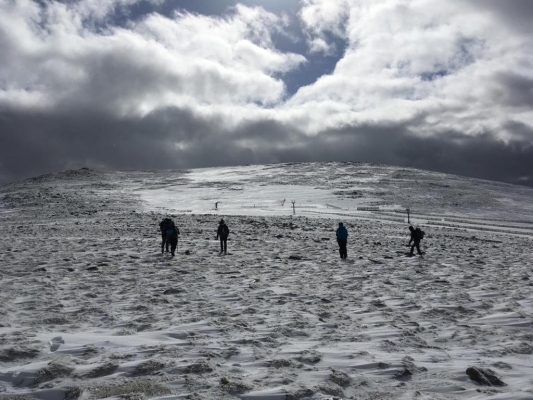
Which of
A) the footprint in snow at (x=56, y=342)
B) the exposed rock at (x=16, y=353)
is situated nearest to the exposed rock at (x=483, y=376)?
the footprint in snow at (x=56, y=342)

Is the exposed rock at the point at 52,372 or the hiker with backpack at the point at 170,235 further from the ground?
the hiker with backpack at the point at 170,235

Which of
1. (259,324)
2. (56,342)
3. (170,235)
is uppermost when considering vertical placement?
(170,235)

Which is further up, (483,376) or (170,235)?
(170,235)

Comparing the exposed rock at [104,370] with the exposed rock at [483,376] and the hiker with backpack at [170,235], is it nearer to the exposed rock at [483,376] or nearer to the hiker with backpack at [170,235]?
the exposed rock at [483,376]

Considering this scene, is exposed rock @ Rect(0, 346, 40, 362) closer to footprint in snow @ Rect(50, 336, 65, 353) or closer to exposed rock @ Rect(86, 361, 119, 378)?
footprint in snow @ Rect(50, 336, 65, 353)

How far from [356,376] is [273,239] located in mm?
19001

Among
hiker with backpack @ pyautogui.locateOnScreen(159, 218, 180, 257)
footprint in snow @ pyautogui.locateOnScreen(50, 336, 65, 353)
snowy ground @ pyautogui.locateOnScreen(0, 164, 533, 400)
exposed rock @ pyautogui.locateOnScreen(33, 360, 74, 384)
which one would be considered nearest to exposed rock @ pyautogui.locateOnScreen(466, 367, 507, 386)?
snowy ground @ pyautogui.locateOnScreen(0, 164, 533, 400)

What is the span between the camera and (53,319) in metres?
7.64

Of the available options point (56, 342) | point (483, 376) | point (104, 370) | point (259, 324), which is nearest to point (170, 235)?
point (259, 324)

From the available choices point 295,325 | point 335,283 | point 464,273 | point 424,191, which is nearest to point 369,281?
point 335,283

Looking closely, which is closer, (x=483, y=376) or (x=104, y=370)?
(x=483, y=376)

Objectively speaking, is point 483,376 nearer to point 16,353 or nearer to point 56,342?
point 56,342

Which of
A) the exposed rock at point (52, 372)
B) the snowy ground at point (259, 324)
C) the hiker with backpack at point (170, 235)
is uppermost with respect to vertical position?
the hiker with backpack at point (170, 235)

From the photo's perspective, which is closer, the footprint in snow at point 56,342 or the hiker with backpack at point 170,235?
the footprint in snow at point 56,342
